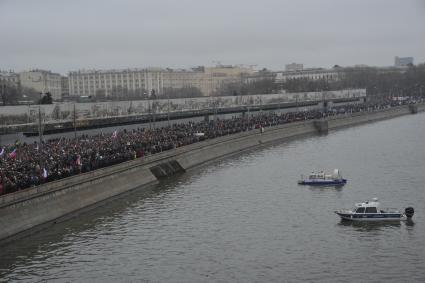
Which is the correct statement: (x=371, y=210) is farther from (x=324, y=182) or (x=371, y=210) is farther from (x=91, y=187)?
(x=91, y=187)

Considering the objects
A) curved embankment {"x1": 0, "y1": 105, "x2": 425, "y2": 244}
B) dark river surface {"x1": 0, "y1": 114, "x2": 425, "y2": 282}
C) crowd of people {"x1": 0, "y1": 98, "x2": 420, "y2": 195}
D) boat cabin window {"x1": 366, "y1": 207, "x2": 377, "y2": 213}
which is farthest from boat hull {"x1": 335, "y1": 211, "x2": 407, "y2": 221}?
crowd of people {"x1": 0, "y1": 98, "x2": 420, "y2": 195}

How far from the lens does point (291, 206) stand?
4047cm

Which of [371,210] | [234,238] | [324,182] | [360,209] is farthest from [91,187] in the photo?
[324,182]

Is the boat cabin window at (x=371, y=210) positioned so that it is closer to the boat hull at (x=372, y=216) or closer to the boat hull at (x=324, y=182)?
the boat hull at (x=372, y=216)

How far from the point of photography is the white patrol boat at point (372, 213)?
116ft

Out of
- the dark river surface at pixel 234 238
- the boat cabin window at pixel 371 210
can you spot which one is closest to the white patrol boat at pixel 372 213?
the boat cabin window at pixel 371 210

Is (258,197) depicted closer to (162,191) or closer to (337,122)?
(162,191)

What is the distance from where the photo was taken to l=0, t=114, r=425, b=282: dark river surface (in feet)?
89.5

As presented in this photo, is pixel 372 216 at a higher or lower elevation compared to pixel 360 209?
lower

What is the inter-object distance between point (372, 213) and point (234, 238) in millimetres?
8710

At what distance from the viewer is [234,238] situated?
1277 inches

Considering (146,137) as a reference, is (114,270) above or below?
below

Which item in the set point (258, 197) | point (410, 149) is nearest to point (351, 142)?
point (410, 149)

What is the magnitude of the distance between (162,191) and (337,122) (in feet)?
225
